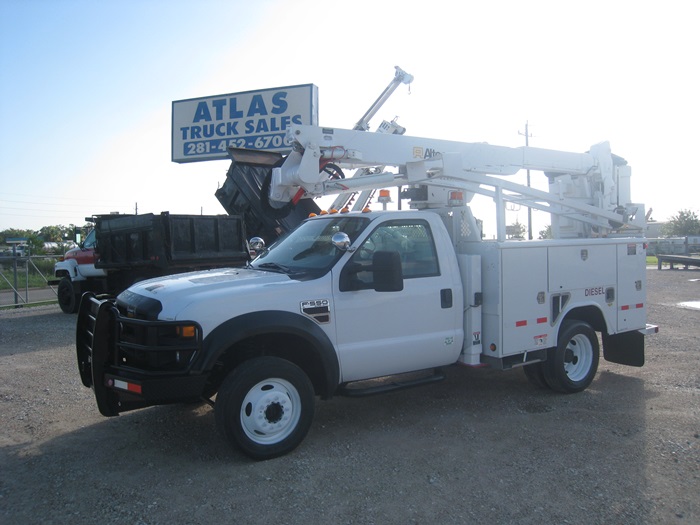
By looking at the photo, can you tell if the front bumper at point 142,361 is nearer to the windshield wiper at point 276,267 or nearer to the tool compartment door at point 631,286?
the windshield wiper at point 276,267

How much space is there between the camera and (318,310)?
4965 mm

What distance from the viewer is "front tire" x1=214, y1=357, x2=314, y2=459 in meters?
4.53

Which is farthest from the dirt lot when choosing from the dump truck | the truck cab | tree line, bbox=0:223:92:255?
tree line, bbox=0:223:92:255

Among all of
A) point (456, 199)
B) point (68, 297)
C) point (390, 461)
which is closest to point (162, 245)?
point (68, 297)

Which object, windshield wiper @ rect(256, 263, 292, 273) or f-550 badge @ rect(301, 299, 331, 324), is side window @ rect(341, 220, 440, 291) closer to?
f-550 badge @ rect(301, 299, 331, 324)

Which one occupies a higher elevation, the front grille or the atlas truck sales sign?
the atlas truck sales sign

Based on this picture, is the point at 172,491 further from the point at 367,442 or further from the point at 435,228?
the point at 435,228

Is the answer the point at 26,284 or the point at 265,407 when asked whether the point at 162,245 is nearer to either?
the point at 26,284

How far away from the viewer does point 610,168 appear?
28.5 ft

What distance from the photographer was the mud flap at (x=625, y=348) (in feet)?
24.5

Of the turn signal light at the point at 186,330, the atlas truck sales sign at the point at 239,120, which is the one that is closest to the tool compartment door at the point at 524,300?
the turn signal light at the point at 186,330

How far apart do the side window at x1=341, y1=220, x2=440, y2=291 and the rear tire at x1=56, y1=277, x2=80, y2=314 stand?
1201 cm

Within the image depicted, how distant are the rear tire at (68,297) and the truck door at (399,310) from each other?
39.5 ft

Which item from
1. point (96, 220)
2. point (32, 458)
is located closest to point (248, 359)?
point (32, 458)
